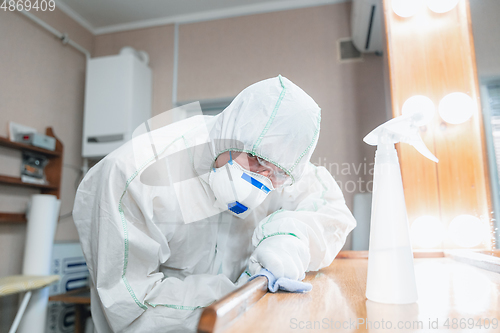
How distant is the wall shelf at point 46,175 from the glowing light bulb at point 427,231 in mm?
1901

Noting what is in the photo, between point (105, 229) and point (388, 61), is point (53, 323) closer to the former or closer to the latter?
point (105, 229)

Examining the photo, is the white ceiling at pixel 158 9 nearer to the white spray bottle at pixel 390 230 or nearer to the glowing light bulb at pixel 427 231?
the glowing light bulb at pixel 427 231

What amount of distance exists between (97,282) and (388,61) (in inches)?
45.0

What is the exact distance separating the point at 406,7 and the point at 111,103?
1.79 metres

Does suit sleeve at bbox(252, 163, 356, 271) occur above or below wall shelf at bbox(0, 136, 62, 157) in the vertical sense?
below

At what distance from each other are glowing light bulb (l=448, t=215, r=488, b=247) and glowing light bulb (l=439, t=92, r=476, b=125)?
0.30 m

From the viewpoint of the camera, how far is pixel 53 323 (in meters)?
1.94

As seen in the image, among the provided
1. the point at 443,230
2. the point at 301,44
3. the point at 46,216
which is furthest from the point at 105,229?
the point at 301,44

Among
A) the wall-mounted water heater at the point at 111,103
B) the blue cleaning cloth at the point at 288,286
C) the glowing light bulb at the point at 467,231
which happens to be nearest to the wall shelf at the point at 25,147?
the wall-mounted water heater at the point at 111,103

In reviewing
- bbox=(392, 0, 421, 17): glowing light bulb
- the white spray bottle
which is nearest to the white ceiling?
bbox=(392, 0, 421, 17): glowing light bulb

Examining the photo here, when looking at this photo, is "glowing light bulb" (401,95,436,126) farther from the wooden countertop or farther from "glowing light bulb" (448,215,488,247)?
the wooden countertop

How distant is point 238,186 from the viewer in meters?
0.75

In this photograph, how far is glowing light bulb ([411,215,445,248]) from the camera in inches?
42.5

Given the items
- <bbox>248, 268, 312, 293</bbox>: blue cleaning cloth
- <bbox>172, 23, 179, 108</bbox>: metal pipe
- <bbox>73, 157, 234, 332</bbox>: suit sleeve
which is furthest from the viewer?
<bbox>172, 23, 179, 108</bbox>: metal pipe
